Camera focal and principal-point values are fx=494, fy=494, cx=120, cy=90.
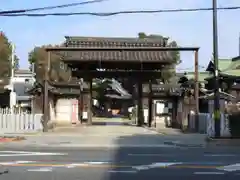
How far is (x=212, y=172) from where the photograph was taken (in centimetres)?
1226

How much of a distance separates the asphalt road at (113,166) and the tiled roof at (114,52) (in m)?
21.8

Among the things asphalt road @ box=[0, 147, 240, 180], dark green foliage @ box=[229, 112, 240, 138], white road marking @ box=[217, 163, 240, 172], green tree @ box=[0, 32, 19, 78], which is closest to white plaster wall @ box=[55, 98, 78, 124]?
green tree @ box=[0, 32, 19, 78]

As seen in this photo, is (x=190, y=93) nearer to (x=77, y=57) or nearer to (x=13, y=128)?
(x=77, y=57)

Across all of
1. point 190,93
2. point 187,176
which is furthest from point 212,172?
point 190,93

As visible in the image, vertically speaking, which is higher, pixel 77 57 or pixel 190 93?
pixel 77 57

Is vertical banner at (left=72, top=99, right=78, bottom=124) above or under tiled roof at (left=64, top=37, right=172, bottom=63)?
under

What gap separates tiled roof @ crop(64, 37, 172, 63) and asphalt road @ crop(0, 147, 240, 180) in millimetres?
21813

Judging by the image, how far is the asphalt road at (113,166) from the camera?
11.4 meters

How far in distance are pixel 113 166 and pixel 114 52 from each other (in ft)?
88.0

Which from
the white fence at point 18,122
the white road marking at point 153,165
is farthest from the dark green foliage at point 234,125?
the white fence at point 18,122

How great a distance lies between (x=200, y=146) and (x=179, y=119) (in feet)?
50.7

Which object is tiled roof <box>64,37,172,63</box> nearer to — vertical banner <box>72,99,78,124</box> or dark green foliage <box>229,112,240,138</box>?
vertical banner <box>72,99,78,124</box>

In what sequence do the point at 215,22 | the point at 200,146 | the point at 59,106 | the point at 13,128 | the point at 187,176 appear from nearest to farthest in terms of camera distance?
the point at 187,176 → the point at 200,146 → the point at 215,22 → the point at 13,128 → the point at 59,106

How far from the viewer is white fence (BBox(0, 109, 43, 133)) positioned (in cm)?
3070
